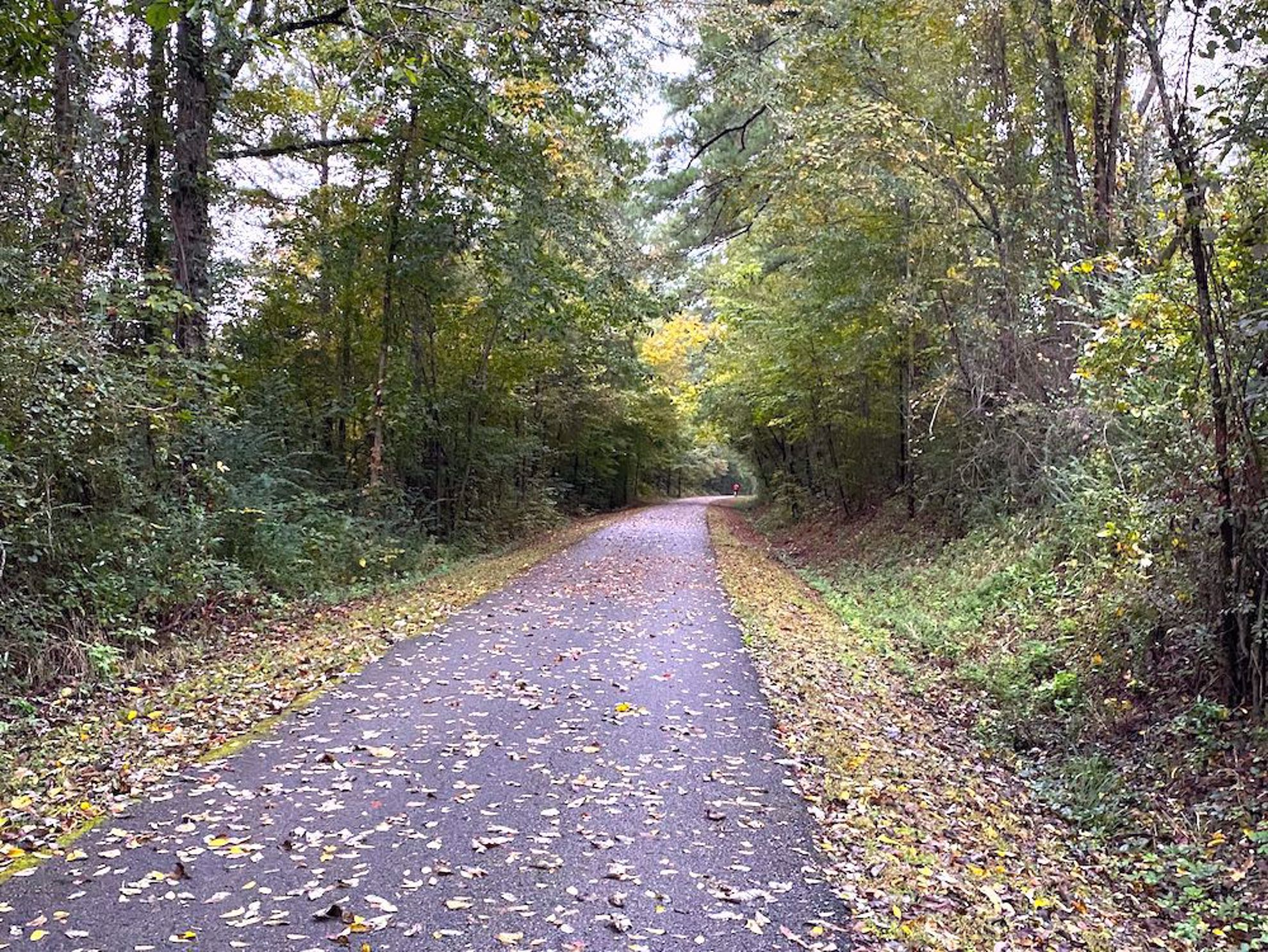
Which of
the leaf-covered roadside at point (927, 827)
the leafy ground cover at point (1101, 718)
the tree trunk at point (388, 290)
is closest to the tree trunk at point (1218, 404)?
the leafy ground cover at point (1101, 718)

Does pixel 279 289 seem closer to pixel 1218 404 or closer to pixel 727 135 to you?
pixel 727 135

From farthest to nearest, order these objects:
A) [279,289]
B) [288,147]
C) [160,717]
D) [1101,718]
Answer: [279,289]
[288,147]
[1101,718]
[160,717]

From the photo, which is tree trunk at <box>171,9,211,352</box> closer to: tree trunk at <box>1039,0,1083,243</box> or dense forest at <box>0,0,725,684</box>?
dense forest at <box>0,0,725,684</box>

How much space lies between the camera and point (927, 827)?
15.2 ft

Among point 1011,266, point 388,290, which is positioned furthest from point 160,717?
point 1011,266

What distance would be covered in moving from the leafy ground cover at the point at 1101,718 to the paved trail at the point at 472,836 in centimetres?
188

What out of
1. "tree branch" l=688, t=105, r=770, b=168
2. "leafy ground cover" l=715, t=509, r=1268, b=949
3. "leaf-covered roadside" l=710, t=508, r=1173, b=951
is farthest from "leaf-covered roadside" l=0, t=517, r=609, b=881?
"tree branch" l=688, t=105, r=770, b=168

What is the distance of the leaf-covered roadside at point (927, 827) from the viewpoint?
370 centimetres

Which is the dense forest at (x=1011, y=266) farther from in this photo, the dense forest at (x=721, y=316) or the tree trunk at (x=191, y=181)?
the tree trunk at (x=191, y=181)

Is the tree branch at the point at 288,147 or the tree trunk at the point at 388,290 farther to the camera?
the tree trunk at the point at 388,290

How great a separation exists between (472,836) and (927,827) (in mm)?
2462

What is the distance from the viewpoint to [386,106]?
12289 millimetres

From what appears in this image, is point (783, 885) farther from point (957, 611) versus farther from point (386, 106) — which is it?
point (386, 106)

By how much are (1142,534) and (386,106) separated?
36.6 ft
